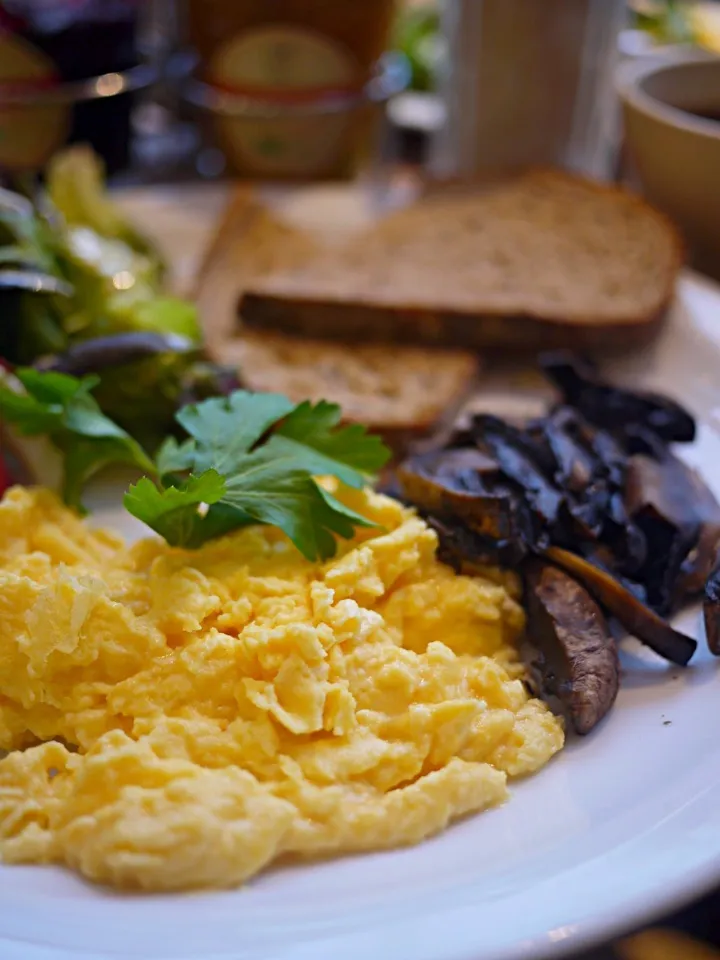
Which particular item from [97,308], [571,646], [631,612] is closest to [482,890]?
[571,646]

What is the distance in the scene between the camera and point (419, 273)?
3.13 metres

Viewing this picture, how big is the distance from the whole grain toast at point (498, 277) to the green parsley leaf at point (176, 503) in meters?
Answer: 1.30

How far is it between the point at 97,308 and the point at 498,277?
1286mm

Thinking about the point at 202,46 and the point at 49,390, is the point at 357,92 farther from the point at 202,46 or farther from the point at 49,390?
the point at 49,390

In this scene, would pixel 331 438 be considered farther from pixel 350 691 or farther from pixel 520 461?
pixel 350 691

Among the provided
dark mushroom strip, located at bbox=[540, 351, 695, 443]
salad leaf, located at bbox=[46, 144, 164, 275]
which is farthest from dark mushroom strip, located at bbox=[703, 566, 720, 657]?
salad leaf, located at bbox=[46, 144, 164, 275]

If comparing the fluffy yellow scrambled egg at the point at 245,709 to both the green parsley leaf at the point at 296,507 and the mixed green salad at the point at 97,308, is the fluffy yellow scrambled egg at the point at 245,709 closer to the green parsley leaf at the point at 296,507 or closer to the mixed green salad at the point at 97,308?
the green parsley leaf at the point at 296,507

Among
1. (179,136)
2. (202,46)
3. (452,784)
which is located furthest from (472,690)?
(179,136)

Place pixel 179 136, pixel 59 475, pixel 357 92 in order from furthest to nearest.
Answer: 1. pixel 179 136
2. pixel 357 92
3. pixel 59 475

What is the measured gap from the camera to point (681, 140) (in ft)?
9.87

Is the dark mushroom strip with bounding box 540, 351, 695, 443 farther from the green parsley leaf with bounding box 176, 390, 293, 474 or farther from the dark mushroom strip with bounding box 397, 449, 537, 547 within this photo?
the green parsley leaf with bounding box 176, 390, 293, 474

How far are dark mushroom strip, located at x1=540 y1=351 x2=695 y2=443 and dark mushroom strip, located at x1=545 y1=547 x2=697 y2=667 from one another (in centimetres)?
53

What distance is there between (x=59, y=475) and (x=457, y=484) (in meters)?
1.00

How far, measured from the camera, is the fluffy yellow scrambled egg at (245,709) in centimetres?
133
